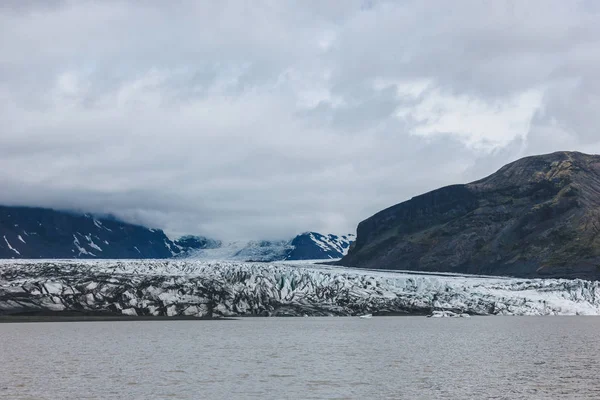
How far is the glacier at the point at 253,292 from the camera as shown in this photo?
85.8 meters

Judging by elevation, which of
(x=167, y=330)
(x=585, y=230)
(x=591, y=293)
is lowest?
(x=167, y=330)

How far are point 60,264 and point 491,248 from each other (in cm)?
10878

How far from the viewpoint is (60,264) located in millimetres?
92188

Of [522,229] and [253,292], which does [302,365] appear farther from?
[522,229]

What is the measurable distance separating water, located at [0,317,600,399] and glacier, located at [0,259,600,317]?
1472cm

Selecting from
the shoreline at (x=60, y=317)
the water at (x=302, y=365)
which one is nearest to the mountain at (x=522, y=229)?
the water at (x=302, y=365)

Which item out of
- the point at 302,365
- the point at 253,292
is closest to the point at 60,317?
the point at 253,292

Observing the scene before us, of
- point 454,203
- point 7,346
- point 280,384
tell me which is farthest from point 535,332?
point 454,203

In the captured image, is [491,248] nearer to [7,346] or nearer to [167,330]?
[167,330]

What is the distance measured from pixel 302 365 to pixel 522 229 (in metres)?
136

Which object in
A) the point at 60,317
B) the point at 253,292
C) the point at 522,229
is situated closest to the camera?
the point at 60,317

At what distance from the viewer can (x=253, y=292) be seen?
93938mm

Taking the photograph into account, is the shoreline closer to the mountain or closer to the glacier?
the glacier

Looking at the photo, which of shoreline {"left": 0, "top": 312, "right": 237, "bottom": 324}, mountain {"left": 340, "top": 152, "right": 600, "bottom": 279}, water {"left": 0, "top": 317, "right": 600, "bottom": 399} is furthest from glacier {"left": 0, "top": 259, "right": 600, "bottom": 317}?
mountain {"left": 340, "top": 152, "right": 600, "bottom": 279}
